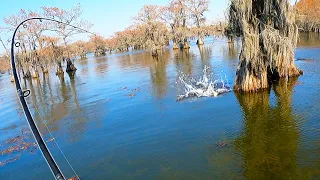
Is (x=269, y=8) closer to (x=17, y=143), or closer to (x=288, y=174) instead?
(x=288, y=174)

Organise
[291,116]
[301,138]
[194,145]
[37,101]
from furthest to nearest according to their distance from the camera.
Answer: [37,101] < [291,116] < [194,145] < [301,138]

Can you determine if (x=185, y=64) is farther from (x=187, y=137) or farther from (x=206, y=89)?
(x=187, y=137)

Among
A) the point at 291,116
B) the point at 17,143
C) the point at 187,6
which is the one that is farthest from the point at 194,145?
the point at 187,6

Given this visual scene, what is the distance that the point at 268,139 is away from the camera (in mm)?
9680

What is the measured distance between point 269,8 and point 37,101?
63.0ft

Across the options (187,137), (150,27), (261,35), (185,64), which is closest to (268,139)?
(187,137)

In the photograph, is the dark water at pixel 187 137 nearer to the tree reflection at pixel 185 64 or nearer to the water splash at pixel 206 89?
the water splash at pixel 206 89

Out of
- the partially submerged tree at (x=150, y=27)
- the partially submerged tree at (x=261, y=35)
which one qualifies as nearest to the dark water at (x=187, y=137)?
the partially submerged tree at (x=261, y=35)

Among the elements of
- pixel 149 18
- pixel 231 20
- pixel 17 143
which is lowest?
pixel 17 143

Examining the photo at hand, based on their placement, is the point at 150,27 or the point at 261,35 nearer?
the point at 261,35

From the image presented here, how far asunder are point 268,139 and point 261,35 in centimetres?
797

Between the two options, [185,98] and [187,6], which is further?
[187,6]

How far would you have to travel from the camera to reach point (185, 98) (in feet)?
54.5

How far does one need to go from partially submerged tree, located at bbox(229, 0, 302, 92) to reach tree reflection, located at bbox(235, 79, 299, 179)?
1.80 metres
